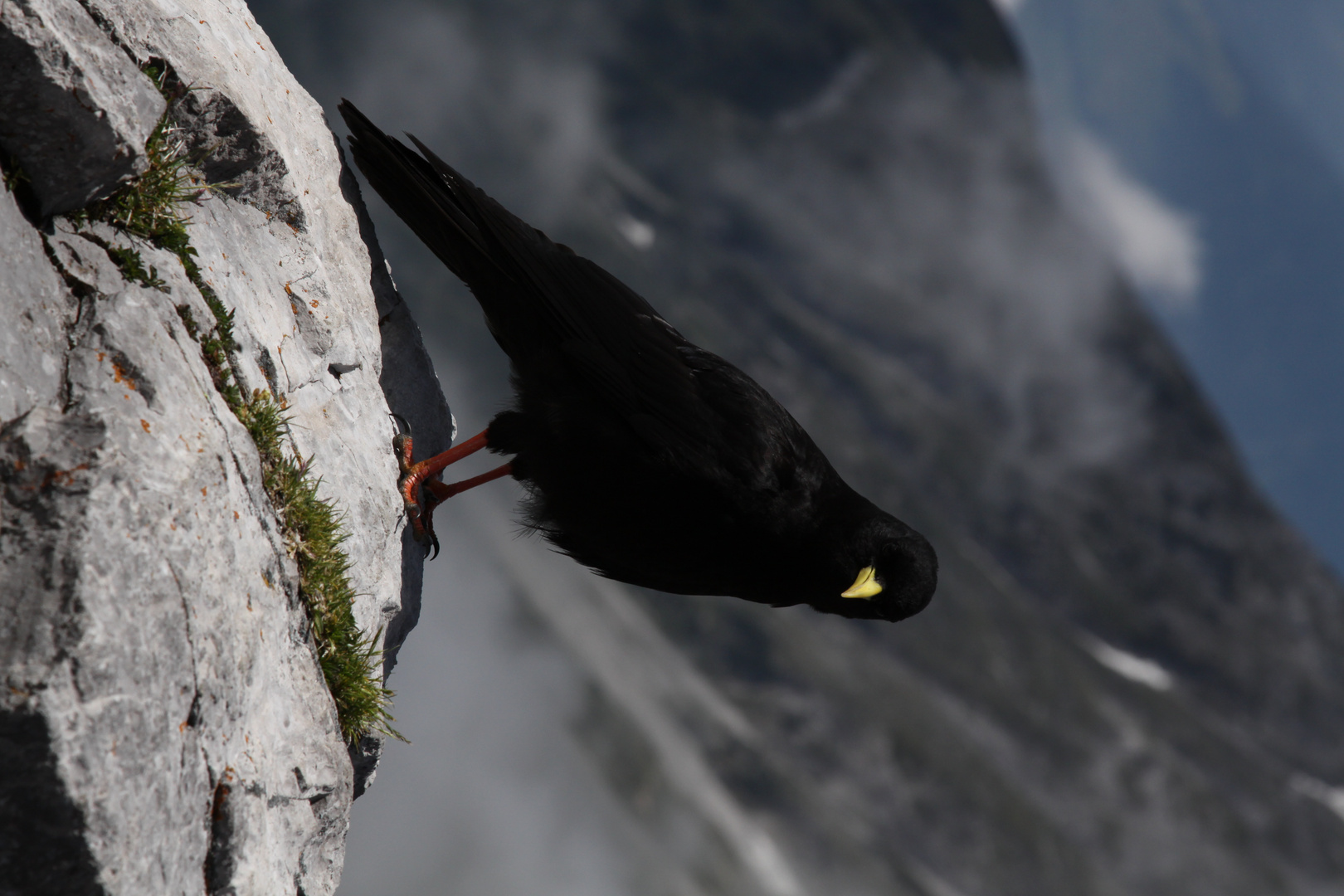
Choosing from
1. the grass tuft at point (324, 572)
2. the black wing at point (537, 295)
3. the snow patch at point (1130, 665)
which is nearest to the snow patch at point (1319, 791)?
the snow patch at point (1130, 665)

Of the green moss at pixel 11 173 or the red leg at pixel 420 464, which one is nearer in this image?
the green moss at pixel 11 173

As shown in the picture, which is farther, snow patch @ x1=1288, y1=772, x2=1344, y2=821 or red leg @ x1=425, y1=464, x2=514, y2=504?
snow patch @ x1=1288, y1=772, x2=1344, y2=821

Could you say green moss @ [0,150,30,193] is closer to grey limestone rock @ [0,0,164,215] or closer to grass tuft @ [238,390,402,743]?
grey limestone rock @ [0,0,164,215]

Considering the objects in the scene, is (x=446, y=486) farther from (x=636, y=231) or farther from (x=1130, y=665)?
(x=1130, y=665)

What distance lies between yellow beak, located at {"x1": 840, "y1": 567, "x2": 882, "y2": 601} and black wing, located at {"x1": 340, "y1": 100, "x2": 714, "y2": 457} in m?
1.40

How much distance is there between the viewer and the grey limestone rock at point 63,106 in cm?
403

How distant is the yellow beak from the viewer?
277 inches

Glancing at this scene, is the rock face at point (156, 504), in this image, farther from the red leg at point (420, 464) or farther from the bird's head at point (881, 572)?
the bird's head at point (881, 572)

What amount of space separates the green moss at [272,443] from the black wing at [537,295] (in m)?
1.32

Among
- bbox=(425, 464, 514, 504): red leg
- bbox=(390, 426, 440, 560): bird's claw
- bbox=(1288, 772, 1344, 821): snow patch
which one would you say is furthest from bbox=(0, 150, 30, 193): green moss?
bbox=(1288, 772, 1344, 821): snow patch

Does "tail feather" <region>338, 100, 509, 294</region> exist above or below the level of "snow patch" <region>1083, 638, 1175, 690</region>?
below

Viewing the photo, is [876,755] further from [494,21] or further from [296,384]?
[494,21]

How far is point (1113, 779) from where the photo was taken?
101m

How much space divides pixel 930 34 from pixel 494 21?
70.0 metres
